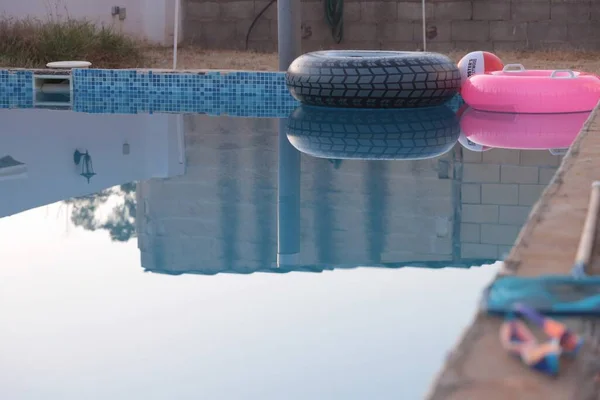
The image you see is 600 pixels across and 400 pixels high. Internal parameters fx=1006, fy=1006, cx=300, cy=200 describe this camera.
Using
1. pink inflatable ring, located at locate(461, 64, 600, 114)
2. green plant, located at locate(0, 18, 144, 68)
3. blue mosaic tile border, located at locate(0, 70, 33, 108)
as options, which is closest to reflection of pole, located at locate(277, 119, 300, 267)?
pink inflatable ring, located at locate(461, 64, 600, 114)

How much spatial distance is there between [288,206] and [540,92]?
2.96m

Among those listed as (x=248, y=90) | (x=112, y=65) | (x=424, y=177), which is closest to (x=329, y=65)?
(x=248, y=90)

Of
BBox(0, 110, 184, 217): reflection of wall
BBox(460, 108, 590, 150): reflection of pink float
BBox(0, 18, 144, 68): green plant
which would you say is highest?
BBox(0, 18, 144, 68): green plant

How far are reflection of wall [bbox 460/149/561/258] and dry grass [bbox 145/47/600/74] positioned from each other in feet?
13.0

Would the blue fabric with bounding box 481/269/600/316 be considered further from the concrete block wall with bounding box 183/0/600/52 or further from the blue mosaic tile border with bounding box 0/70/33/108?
the concrete block wall with bounding box 183/0/600/52

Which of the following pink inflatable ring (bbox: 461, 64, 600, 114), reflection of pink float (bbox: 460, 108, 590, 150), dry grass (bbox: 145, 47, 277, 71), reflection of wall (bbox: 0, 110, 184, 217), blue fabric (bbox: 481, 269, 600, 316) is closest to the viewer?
blue fabric (bbox: 481, 269, 600, 316)

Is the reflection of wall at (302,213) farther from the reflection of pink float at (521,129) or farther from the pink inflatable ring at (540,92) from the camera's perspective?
the pink inflatable ring at (540,92)

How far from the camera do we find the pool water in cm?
225

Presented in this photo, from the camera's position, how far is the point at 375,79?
6.41 m

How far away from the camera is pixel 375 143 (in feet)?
17.6

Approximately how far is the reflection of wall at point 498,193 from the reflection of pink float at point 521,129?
28 centimetres

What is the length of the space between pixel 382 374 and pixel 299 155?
2.92 metres

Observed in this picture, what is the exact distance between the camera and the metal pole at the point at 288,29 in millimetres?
7391

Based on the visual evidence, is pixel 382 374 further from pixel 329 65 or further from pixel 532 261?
pixel 329 65
